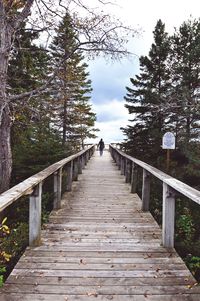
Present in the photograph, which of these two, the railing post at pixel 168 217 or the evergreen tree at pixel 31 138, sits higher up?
the evergreen tree at pixel 31 138

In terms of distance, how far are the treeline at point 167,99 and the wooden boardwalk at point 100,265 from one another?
9.60 meters

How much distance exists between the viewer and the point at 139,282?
3.14 meters

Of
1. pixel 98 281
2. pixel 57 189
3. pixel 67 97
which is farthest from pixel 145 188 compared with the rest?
pixel 67 97

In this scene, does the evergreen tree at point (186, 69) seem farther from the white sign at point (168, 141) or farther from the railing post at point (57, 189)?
the railing post at point (57, 189)

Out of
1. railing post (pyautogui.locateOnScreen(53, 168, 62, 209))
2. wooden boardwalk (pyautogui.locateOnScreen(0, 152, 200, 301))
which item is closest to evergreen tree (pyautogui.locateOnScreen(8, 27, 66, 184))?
railing post (pyautogui.locateOnScreen(53, 168, 62, 209))

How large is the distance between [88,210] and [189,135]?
11654 mm

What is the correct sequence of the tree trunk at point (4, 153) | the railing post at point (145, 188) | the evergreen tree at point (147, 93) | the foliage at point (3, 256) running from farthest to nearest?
the evergreen tree at point (147, 93), the tree trunk at point (4, 153), the railing post at point (145, 188), the foliage at point (3, 256)

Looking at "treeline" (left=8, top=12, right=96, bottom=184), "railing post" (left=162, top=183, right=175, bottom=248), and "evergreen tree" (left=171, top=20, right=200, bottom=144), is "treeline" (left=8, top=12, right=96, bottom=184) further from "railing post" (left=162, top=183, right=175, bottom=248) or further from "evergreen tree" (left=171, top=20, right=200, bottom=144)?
"evergreen tree" (left=171, top=20, right=200, bottom=144)

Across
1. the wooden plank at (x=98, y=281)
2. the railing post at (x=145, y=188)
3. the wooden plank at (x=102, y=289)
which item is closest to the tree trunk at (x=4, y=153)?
the railing post at (x=145, y=188)

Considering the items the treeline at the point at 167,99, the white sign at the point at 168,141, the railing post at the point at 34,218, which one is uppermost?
the treeline at the point at 167,99

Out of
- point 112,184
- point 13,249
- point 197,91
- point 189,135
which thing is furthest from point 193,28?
point 13,249

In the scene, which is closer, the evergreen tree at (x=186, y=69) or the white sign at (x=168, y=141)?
the white sign at (x=168, y=141)

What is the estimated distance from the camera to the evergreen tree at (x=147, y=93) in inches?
687

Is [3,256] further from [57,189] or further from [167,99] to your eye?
[167,99]
